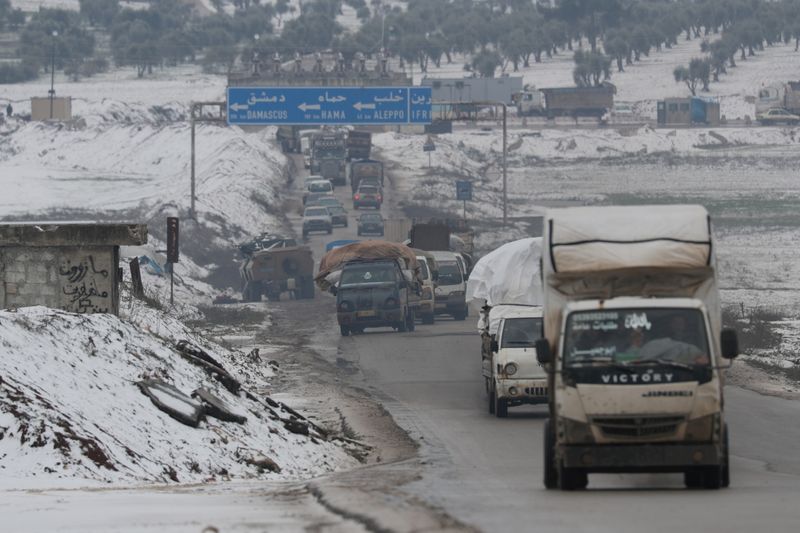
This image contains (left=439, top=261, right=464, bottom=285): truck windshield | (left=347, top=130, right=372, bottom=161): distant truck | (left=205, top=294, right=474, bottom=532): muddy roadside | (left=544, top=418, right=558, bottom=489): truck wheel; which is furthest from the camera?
(left=347, top=130, right=372, bottom=161): distant truck

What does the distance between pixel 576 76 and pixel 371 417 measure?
166 m

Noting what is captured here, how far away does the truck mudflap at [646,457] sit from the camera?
13.5 metres

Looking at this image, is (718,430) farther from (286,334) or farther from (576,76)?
(576,76)

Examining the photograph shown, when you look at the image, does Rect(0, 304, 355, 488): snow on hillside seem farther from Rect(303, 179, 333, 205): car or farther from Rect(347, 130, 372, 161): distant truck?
Rect(347, 130, 372, 161): distant truck

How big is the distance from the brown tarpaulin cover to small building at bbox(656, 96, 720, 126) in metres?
107

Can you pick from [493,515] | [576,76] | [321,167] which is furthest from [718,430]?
[576,76]

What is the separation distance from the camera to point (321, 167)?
98.3 meters

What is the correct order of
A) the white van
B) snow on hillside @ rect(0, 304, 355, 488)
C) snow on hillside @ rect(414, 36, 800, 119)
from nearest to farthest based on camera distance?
snow on hillside @ rect(0, 304, 355, 488), the white van, snow on hillside @ rect(414, 36, 800, 119)

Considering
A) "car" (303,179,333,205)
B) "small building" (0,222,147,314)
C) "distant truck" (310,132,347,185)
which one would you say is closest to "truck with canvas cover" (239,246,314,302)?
"small building" (0,222,147,314)

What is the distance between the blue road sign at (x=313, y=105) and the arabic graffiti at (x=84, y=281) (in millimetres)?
44432

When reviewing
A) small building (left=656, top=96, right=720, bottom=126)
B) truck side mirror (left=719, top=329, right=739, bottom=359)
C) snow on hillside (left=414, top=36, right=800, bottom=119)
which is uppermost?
snow on hillside (left=414, top=36, right=800, bottom=119)

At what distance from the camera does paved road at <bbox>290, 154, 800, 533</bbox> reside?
11.6 metres

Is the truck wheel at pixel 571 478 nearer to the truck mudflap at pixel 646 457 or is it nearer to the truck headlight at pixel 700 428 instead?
the truck mudflap at pixel 646 457

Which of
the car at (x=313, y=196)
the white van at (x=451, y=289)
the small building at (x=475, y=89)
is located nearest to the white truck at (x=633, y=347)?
the white van at (x=451, y=289)
